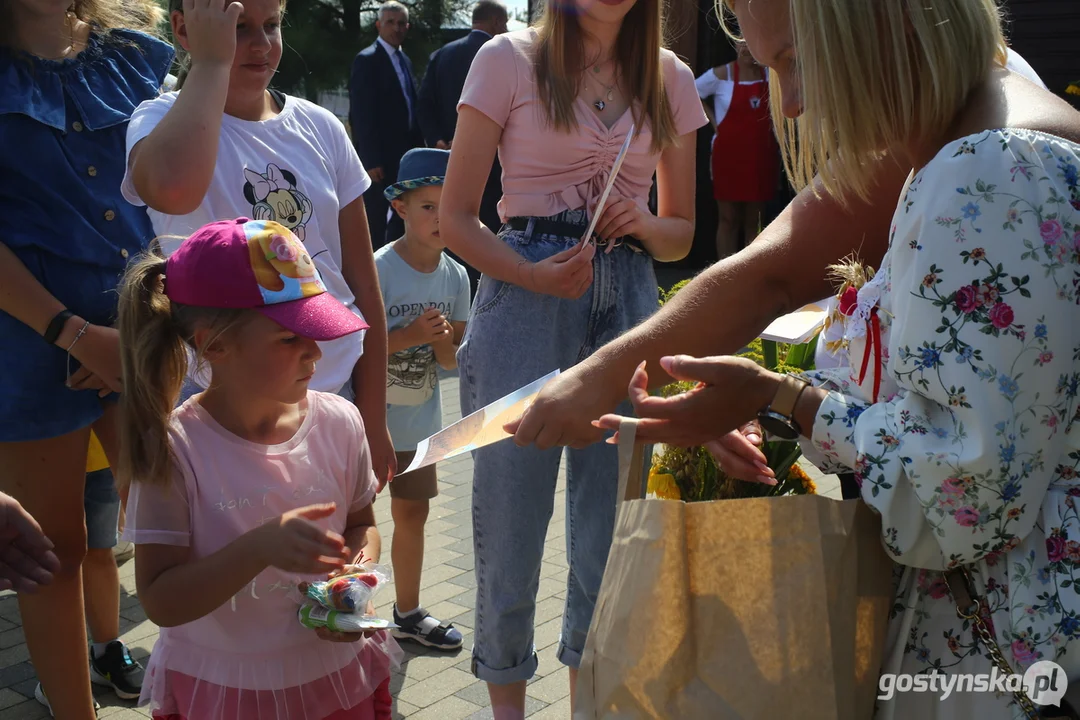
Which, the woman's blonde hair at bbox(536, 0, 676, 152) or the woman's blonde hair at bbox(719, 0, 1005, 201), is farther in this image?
the woman's blonde hair at bbox(536, 0, 676, 152)

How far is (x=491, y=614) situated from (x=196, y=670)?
906 millimetres

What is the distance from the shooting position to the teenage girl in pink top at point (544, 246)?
2.77 meters

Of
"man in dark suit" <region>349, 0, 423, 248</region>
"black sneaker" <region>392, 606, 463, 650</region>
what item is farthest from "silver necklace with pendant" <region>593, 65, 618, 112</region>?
"man in dark suit" <region>349, 0, 423, 248</region>

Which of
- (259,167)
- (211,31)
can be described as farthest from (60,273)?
(211,31)

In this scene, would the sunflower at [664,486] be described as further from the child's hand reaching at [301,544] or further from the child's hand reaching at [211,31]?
the child's hand reaching at [211,31]

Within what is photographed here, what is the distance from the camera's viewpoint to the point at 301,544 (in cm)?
196

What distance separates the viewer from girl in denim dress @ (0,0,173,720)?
2.74 m

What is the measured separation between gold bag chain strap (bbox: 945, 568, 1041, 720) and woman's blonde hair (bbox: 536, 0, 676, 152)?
1.61m

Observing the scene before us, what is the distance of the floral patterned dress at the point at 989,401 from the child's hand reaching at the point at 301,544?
0.95 m

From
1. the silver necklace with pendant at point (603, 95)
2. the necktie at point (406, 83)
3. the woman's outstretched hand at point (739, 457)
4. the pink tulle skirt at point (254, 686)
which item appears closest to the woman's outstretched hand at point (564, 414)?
the woman's outstretched hand at point (739, 457)

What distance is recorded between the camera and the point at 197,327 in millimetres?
2205

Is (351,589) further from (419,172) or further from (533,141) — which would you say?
(419,172)

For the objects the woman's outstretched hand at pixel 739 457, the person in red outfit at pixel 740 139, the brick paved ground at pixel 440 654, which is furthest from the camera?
the person in red outfit at pixel 740 139

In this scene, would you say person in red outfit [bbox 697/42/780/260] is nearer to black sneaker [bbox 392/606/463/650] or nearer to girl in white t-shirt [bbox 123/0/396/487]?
black sneaker [bbox 392/606/463/650]
